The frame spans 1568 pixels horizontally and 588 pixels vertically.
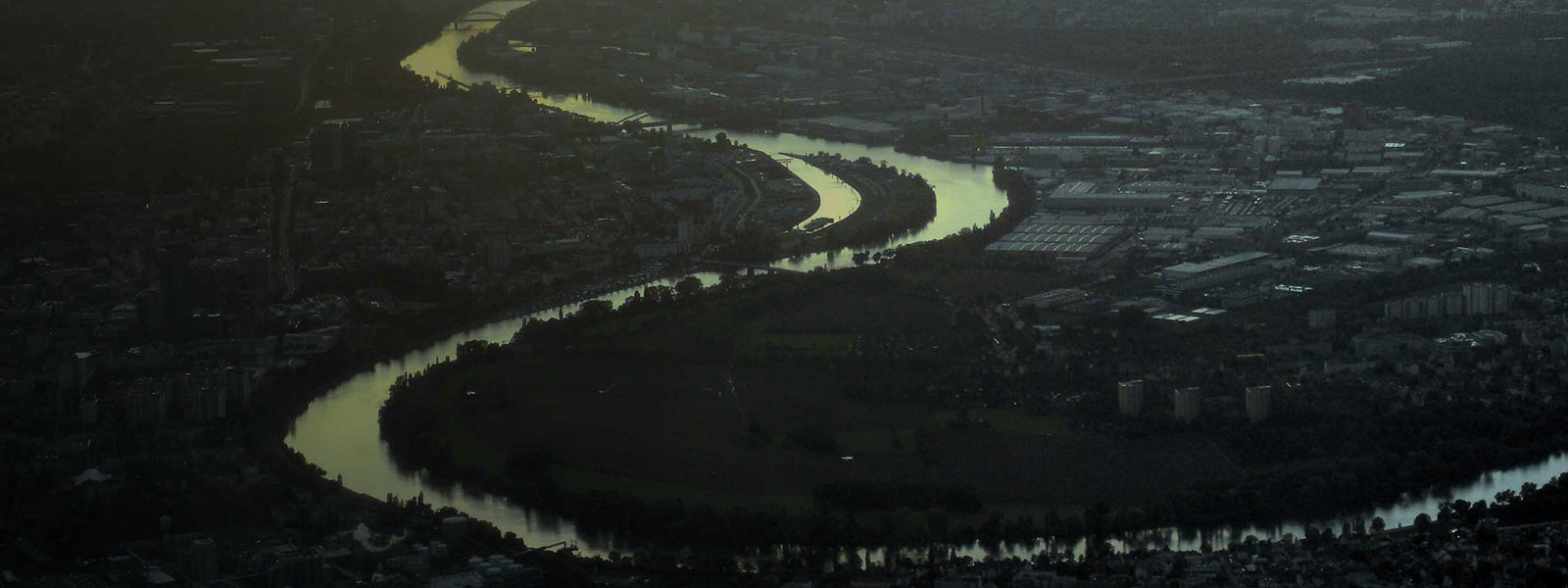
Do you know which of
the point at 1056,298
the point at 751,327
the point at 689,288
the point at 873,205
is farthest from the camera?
the point at 873,205

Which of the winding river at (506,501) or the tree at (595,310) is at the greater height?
the tree at (595,310)

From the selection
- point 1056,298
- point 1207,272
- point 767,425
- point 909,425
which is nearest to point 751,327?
point 1056,298

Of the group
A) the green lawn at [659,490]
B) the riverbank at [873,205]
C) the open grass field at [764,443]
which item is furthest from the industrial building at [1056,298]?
the green lawn at [659,490]

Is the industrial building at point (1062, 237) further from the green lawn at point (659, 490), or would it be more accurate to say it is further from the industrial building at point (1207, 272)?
the green lawn at point (659, 490)

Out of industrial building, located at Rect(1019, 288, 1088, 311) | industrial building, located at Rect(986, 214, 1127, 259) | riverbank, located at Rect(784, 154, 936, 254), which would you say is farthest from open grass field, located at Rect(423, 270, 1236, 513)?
riverbank, located at Rect(784, 154, 936, 254)

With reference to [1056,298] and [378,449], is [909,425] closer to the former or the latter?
[378,449]

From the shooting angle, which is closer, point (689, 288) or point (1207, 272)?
point (689, 288)

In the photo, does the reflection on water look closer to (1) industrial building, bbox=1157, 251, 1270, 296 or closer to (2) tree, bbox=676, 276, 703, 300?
(2) tree, bbox=676, 276, 703, 300

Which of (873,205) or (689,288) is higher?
(689,288)

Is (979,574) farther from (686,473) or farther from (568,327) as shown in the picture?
(568,327)
